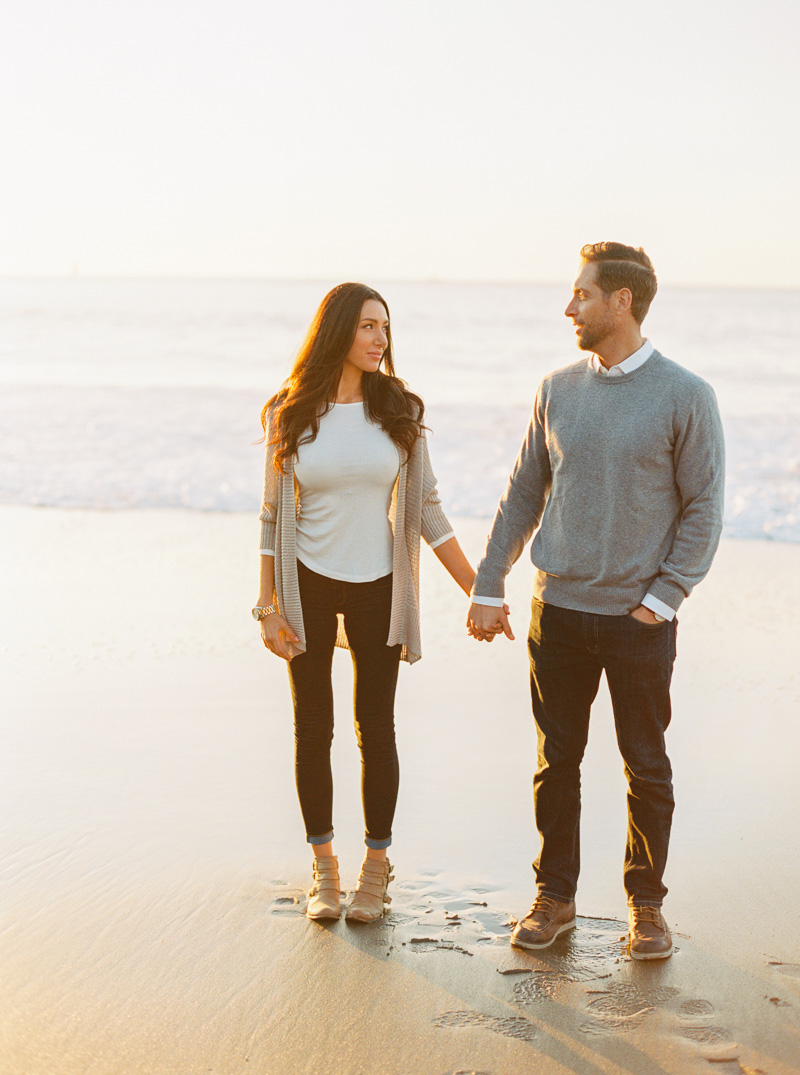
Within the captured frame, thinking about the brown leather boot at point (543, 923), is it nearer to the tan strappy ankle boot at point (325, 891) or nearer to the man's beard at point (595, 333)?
the tan strappy ankle boot at point (325, 891)

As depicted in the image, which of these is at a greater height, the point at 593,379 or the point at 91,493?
the point at 593,379

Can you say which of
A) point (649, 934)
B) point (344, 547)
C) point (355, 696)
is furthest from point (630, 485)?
point (649, 934)

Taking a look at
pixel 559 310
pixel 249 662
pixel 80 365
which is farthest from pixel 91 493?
pixel 559 310

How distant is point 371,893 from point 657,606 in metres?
1.09

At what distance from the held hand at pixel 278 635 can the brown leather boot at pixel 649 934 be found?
112 cm

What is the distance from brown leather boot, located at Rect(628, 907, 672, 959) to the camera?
8.14 feet

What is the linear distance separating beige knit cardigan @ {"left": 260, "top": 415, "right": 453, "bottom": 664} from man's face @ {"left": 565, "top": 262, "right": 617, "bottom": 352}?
0.54m

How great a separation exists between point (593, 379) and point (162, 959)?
1.78 m

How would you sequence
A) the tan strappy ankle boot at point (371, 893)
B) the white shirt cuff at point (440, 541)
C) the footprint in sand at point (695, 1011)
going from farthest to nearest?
the white shirt cuff at point (440, 541) → the tan strappy ankle boot at point (371, 893) → the footprint in sand at point (695, 1011)

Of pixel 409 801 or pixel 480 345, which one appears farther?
pixel 480 345

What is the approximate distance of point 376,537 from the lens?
274 cm

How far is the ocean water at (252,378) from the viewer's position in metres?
9.80

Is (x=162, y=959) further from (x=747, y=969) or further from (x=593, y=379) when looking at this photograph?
(x=593, y=379)

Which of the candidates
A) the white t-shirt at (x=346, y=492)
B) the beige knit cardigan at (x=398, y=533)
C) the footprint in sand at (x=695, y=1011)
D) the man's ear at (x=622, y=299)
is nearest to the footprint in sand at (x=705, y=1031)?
the footprint in sand at (x=695, y=1011)
